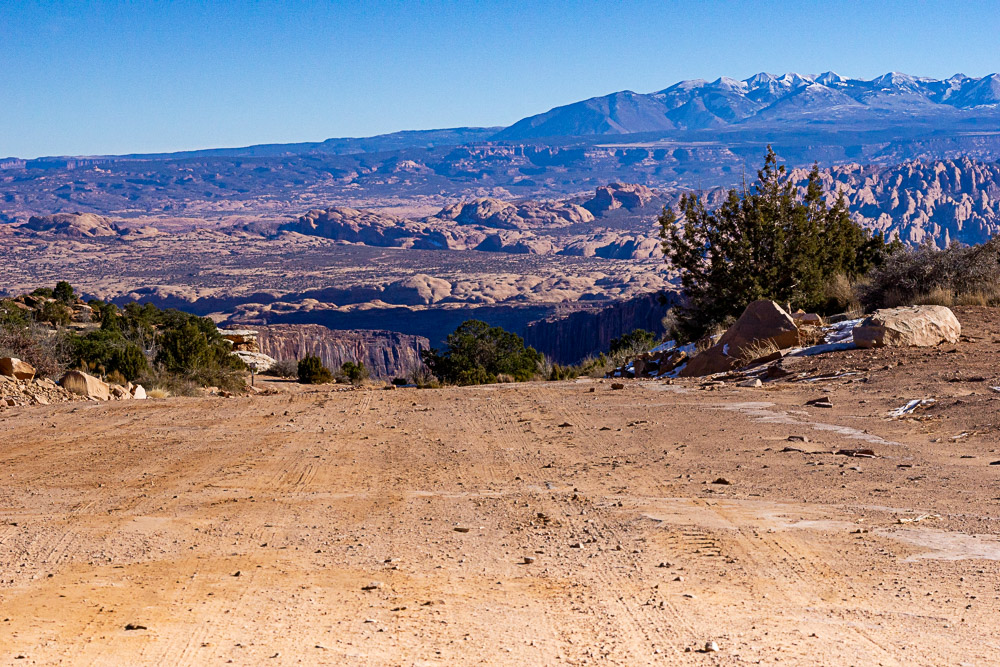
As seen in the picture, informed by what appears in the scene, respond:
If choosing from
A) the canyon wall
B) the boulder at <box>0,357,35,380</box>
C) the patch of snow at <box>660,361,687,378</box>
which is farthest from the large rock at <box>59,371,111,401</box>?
the canyon wall

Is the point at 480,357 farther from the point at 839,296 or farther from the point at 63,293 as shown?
the point at 63,293

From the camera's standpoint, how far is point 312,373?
29.4m

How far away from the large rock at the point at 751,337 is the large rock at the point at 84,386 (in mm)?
9644

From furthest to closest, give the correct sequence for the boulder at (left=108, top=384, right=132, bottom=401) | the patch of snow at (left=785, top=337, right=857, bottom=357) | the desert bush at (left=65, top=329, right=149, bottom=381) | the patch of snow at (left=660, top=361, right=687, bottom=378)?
the desert bush at (left=65, top=329, right=149, bottom=381)
the patch of snow at (left=660, top=361, right=687, bottom=378)
the boulder at (left=108, top=384, right=132, bottom=401)
the patch of snow at (left=785, top=337, right=857, bottom=357)

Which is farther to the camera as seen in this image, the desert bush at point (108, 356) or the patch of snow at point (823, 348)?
the desert bush at point (108, 356)

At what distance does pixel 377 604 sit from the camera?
18.2 ft

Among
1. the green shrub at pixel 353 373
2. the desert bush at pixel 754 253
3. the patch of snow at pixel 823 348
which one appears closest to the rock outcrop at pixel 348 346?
the green shrub at pixel 353 373

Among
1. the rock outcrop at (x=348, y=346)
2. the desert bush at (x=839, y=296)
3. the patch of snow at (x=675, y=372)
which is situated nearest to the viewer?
the patch of snow at (x=675, y=372)

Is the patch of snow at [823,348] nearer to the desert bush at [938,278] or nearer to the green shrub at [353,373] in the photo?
the desert bush at [938,278]

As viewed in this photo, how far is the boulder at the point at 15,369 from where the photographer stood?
51.2 feet

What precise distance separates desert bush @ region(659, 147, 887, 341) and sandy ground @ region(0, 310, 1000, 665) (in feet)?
29.2

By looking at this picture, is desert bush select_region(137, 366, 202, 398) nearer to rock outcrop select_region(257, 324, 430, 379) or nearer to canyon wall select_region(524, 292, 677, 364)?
rock outcrop select_region(257, 324, 430, 379)

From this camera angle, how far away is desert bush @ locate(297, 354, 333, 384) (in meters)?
28.7

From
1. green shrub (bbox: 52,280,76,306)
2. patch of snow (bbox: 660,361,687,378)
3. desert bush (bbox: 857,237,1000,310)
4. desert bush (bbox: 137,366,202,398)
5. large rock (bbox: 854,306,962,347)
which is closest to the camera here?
large rock (bbox: 854,306,962,347)
